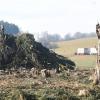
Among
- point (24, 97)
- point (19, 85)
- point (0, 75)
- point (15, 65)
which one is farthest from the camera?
point (15, 65)

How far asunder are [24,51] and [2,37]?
8.92 ft

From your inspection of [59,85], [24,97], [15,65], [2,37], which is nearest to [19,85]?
[59,85]

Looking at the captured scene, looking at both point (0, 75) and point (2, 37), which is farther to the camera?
point (2, 37)

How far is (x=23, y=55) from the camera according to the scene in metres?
40.8

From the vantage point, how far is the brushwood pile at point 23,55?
40.0m

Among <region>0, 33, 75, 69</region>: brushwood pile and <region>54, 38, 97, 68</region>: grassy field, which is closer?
<region>0, 33, 75, 69</region>: brushwood pile

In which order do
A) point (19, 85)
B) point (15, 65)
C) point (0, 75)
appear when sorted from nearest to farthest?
1. point (19, 85)
2. point (0, 75)
3. point (15, 65)

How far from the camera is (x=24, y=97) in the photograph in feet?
76.6

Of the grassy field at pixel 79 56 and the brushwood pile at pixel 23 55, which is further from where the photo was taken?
the grassy field at pixel 79 56

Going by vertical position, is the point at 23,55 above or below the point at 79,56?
above

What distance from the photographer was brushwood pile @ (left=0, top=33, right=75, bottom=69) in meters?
40.0

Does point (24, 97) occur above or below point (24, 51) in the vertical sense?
below

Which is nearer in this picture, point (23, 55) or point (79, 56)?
point (23, 55)

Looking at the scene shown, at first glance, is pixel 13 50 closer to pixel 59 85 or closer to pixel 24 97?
pixel 59 85
